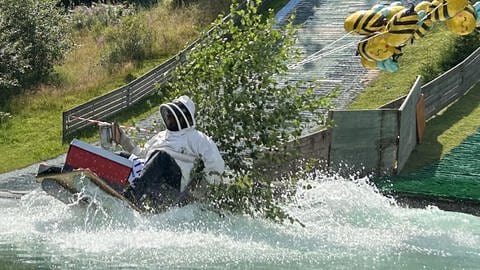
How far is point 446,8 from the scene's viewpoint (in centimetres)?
1248

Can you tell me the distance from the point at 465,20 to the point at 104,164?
6.17 metres

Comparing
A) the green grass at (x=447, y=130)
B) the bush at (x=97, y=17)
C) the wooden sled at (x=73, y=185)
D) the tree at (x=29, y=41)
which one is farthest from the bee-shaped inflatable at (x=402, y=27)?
the bush at (x=97, y=17)

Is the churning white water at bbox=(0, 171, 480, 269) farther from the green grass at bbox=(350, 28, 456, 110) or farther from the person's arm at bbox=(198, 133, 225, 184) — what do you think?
the green grass at bbox=(350, 28, 456, 110)

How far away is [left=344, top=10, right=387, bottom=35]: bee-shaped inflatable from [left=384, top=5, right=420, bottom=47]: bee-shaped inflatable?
372mm

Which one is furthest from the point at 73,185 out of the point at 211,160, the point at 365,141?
the point at 365,141

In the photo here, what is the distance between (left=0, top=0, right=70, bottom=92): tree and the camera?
2345 centimetres

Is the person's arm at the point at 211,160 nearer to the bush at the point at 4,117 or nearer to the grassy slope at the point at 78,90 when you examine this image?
the grassy slope at the point at 78,90

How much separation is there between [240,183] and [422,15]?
13.9 feet

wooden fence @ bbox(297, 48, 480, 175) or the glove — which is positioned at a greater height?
the glove

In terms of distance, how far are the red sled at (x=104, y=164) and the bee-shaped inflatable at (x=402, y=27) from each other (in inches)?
184

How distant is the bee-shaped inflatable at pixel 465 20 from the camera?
1270cm

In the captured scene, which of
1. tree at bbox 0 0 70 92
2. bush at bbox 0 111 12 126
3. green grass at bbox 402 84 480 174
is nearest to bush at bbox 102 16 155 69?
tree at bbox 0 0 70 92

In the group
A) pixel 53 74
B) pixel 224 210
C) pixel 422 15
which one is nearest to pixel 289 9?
pixel 53 74

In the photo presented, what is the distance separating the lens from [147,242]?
978cm
